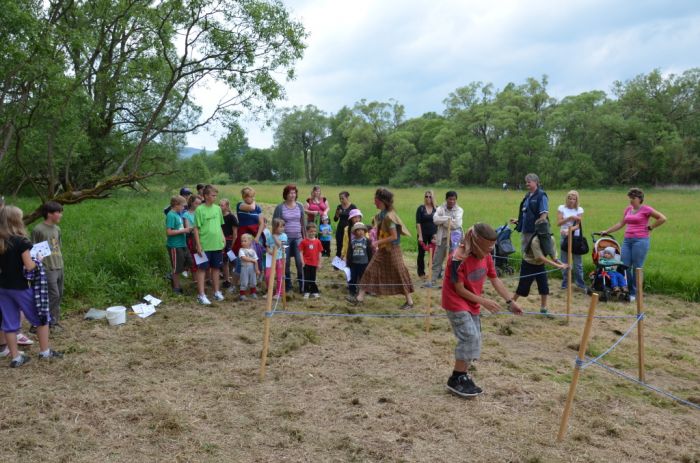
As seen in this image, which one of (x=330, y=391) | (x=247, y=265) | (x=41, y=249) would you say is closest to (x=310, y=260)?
(x=247, y=265)

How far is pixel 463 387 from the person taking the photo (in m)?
4.52

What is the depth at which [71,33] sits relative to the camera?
29.5 feet

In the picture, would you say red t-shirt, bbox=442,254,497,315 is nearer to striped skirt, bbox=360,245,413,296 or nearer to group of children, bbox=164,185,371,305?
striped skirt, bbox=360,245,413,296

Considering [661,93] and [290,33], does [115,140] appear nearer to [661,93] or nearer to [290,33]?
[290,33]

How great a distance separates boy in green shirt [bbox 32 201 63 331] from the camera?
18.5 feet

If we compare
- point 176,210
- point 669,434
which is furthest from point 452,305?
point 176,210

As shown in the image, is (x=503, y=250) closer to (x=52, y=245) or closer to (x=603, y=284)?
(x=603, y=284)

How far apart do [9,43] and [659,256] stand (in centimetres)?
1347

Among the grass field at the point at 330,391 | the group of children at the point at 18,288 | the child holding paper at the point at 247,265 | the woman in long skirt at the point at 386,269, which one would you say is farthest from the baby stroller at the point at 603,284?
the group of children at the point at 18,288

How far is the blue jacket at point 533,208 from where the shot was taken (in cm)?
722

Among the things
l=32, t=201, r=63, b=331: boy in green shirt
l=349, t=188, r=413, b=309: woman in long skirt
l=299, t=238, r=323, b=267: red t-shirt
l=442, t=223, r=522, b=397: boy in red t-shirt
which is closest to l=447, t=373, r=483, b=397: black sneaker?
l=442, t=223, r=522, b=397: boy in red t-shirt

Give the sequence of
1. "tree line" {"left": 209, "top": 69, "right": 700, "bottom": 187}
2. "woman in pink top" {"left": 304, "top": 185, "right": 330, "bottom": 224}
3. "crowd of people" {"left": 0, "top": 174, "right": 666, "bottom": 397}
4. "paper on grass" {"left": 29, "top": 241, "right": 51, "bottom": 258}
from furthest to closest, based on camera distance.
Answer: "tree line" {"left": 209, "top": 69, "right": 700, "bottom": 187}
"woman in pink top" {"left": 304, "top": 185, "right": 330, "bottom": 224}
"crowd of people" {"left": 0, "top": 174, "right": 666, "bottom": 397}
"paper on grass" {"left": 29, "top": 241, "right": 51, "bottom": 258}

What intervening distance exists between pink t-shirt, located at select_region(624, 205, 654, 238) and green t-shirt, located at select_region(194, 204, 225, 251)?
680cm

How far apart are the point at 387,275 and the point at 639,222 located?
427cm
